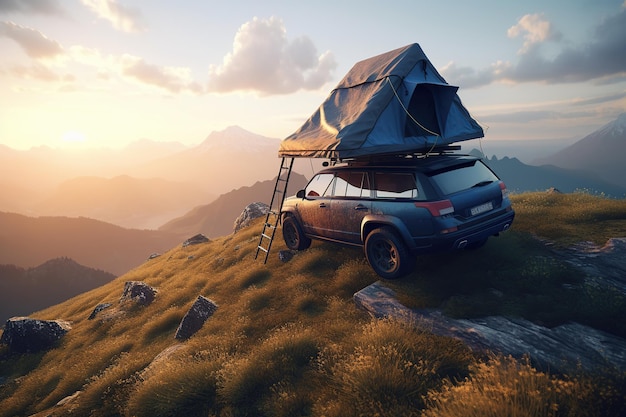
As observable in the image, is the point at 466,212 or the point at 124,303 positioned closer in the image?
the point at 466,212

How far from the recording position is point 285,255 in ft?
32.2

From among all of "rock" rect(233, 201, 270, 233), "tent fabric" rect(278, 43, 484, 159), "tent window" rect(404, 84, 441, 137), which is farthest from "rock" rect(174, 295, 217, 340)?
"rock" rect(233, 201, 270, 233)

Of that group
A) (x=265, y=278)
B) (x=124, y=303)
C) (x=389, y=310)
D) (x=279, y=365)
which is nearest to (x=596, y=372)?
(x=389, y=310)

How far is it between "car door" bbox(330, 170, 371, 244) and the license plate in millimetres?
1995

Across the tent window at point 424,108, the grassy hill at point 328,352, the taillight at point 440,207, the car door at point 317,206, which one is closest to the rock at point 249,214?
the grassy hill at point 328,352

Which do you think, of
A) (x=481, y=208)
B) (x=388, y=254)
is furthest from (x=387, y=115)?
(x=388, y=254)

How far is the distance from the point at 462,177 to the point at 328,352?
4.15 meters

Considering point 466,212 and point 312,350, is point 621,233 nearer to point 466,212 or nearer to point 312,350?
point 466,212

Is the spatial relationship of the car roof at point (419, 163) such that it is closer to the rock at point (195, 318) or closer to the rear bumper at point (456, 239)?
the rear bumper at point (456, 239)

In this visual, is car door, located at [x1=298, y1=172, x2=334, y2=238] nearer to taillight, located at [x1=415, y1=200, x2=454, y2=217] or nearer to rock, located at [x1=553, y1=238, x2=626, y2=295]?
taillight, located at [x1=415, y1=200, x2=454, y2=217]

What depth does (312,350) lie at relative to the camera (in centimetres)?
503

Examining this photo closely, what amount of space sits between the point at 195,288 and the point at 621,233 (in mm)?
11474

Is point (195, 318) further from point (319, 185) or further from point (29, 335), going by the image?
point (29, 335)

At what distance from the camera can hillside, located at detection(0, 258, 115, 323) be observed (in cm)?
11494
